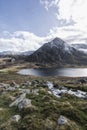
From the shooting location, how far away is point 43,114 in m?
16.3

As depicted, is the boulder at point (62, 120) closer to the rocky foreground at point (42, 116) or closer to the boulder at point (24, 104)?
the rocky foreground at point (42, 116)

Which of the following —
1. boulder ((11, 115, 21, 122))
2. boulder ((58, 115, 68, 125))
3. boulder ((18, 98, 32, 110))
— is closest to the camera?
boulder ((58, 115, 68, 125))

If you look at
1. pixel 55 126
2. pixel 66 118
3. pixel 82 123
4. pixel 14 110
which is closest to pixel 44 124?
pixel 55 126

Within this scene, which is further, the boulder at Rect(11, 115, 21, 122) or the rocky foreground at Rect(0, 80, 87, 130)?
the boulder at Rect(11, 115, 21, 122)

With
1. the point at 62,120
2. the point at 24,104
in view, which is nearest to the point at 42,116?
the point at 62,120

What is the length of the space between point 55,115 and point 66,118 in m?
1.15

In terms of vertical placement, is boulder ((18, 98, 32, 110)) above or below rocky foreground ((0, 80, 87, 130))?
above

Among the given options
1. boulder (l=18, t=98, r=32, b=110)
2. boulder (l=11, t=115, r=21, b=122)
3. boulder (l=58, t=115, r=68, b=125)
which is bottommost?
boulder (l=11, t=115, r=21, b=122)

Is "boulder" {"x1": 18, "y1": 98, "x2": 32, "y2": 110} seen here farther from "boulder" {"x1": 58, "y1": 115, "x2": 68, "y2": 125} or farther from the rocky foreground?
"boulder" {"x1": 58, "y1": 115, "x2": 68, "y2": 125}

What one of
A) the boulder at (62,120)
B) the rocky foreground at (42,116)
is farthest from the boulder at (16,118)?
the boulder at (62,120)

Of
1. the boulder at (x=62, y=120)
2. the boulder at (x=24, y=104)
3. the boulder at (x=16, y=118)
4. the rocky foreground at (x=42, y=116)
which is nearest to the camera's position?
the rocky foreground at (x=42, y=116)

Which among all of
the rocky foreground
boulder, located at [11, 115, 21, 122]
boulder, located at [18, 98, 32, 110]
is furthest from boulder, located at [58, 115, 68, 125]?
boulder, located at [18, 98, 32, 110]

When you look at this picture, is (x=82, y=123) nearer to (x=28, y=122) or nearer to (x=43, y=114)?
(x=43, y=114)

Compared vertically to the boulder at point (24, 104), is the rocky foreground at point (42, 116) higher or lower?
lower
